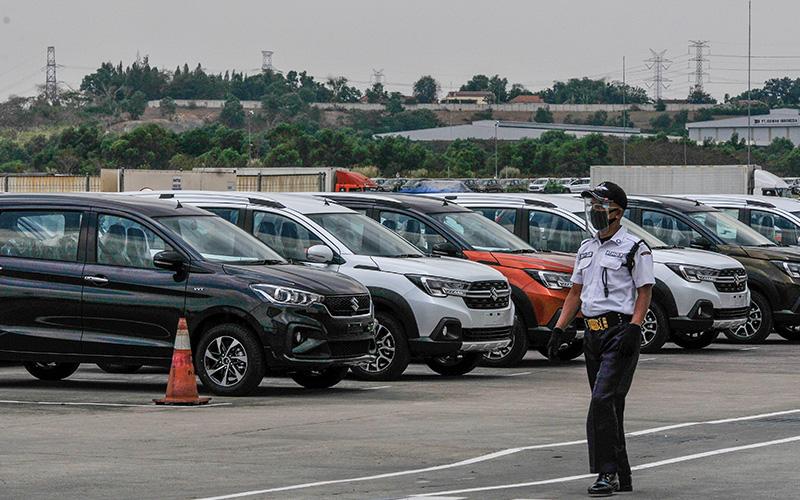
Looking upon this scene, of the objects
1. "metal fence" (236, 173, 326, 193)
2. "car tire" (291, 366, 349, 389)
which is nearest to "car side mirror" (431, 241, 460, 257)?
"car tire" (291, 366, 349, 389)

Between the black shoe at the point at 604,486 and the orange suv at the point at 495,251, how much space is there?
351 inches

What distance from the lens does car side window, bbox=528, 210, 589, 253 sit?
21672mm

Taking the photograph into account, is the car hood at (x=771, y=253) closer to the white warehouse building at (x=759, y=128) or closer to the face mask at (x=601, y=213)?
the face mask at (x=601, y=213)

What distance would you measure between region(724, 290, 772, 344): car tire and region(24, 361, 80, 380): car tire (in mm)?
9672

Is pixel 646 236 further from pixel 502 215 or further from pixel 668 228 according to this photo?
pixel 502 215

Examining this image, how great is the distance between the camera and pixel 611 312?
34.3 ft

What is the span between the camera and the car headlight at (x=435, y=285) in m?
17.5

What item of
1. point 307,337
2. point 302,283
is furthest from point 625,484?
point 302,283

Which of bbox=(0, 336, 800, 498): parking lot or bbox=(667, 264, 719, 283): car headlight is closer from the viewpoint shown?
bbox=(0, 336, 800, 498): parking lot

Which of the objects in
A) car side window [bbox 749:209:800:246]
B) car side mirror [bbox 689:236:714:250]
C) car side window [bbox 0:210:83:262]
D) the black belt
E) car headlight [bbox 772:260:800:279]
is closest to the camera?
the black belt

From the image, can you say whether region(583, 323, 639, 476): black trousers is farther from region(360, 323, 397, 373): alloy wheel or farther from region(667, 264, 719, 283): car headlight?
region(667, 264, 719, 283): car headlight

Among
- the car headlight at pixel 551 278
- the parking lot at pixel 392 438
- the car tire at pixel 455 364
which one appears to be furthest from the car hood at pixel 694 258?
the car tire at pixel 455 364

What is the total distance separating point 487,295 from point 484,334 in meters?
0.41

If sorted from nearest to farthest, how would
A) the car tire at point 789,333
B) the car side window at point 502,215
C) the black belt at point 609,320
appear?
1. the black belt at point 609,320
2. the car side window at point 502,215
3. the car tire at point 789,333
